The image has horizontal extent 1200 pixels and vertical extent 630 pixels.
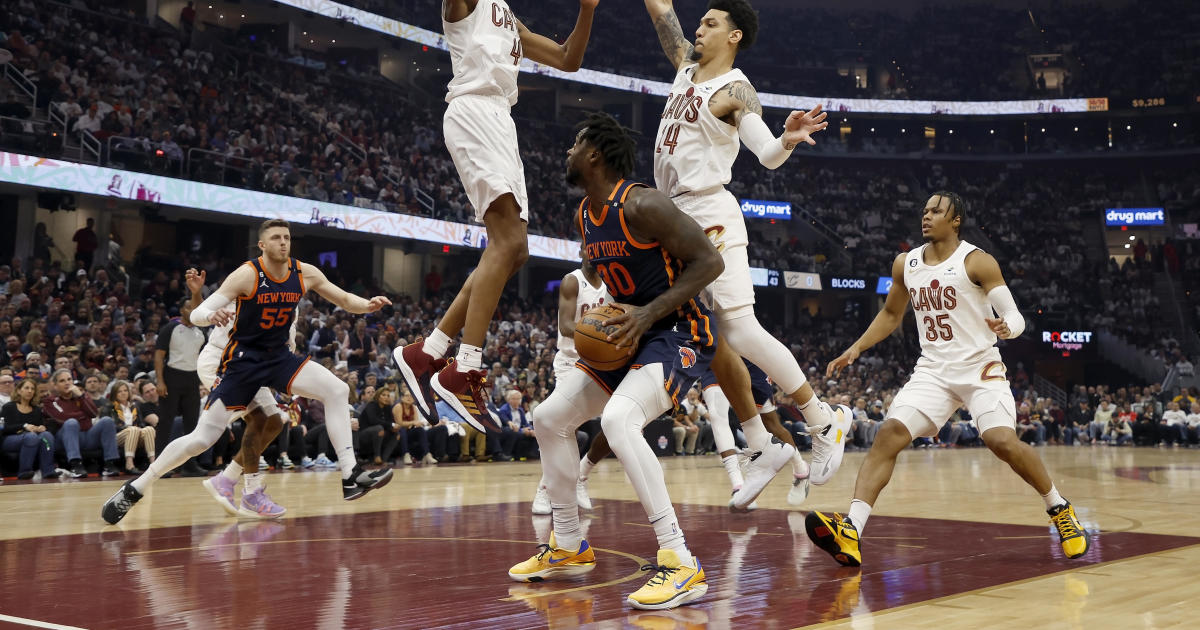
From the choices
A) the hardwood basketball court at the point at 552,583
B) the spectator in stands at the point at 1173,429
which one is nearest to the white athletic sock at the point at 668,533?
the hardwood basketball court at the point at 552,583

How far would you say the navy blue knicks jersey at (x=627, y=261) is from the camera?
3.94 m

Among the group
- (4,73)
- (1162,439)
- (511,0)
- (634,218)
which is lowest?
(1162,439)

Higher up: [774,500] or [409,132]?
[409,132]

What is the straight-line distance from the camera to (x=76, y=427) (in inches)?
404

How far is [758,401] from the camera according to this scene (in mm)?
6914

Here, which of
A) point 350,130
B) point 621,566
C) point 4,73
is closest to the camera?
point 621,566

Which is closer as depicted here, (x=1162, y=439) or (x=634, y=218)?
(x=634, y=218)

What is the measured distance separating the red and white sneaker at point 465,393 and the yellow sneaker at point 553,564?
59 cm

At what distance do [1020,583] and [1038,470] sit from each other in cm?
114

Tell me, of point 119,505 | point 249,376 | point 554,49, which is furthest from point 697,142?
point 119,505

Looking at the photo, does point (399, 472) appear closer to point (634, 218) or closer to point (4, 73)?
point (634, 218)

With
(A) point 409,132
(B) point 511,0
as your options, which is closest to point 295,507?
(A) point 409,132

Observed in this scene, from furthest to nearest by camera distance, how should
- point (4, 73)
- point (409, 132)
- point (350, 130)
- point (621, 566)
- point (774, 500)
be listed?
point (409, 132) → point (350, 130) → point (4, 73) → point (774, 500) → point (621, 566)

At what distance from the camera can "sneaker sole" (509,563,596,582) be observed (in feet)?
13.3
